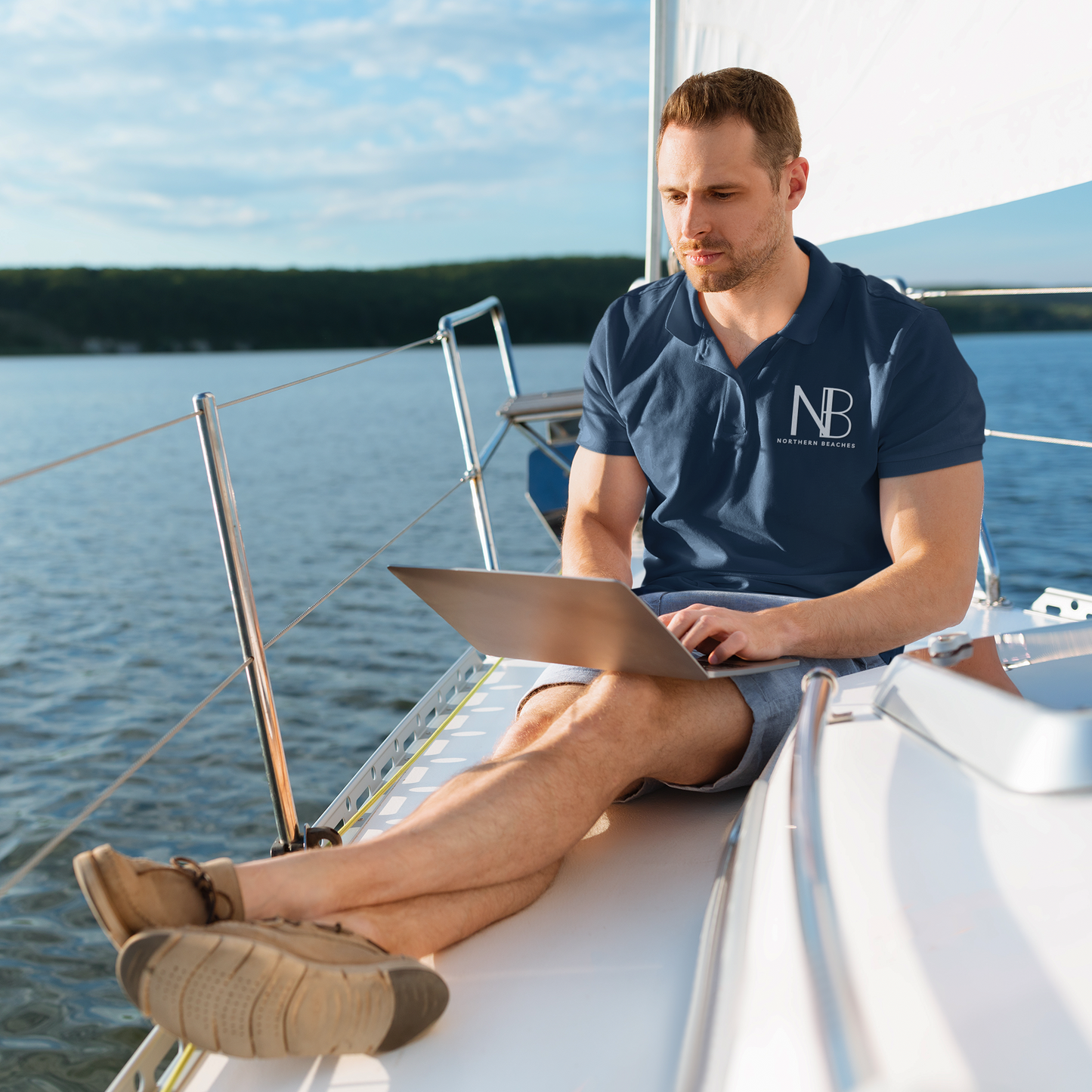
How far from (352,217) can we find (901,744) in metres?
25.6

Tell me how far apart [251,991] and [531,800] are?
1.03ft

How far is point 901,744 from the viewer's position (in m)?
0.77

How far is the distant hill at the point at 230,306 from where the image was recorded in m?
30.8

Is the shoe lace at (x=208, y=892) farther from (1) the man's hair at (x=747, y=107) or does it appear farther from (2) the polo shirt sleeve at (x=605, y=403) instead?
(1) the man's hair at (x=747, y=107)

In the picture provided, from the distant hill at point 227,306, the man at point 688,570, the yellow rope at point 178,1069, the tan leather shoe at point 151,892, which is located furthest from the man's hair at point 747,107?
the distant hill at point 227,306

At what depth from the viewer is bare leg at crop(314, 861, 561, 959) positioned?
Answer: 834 millimetres

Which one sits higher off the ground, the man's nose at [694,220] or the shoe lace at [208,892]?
the man's nose at [694,220]

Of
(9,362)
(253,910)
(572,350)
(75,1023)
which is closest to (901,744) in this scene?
(253,910)

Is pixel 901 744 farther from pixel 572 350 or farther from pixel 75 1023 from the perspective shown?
pixel 572 350

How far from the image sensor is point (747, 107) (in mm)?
1319

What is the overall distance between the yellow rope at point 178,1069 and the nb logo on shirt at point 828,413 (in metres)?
0.97

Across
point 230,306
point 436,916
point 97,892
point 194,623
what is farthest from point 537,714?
point 230,306

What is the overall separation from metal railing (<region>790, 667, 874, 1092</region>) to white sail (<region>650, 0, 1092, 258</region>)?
3.04ft

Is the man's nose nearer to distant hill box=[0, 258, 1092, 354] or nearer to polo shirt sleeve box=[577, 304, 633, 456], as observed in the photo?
polo shirt sleeve box=[577, 304, 633, 456]
